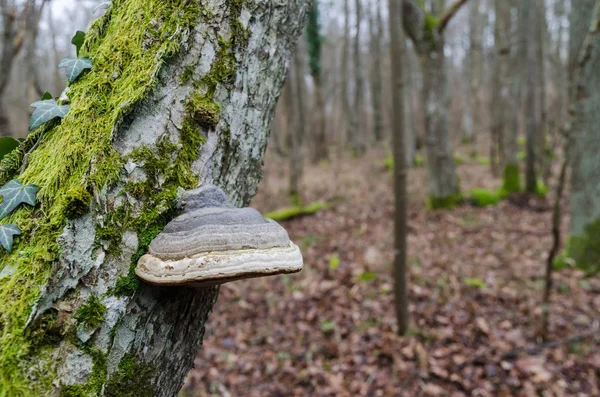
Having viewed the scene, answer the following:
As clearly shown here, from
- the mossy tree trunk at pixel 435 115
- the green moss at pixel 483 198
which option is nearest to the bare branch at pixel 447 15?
the mossy tree trunk at pixel 435 115

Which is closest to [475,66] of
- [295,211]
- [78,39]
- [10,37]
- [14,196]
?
[295,211]

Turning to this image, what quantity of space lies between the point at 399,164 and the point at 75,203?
3.92m

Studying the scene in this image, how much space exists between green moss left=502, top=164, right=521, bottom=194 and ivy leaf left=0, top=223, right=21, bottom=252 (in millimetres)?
12701

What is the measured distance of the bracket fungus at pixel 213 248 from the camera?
1.12 m

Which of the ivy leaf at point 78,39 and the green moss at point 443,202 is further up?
the ivy leaf at point 78,39

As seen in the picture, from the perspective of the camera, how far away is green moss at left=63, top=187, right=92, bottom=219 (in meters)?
1.14

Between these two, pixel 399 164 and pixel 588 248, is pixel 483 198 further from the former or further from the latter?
pixel 399 164

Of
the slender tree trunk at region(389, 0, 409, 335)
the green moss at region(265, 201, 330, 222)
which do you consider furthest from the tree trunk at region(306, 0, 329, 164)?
the slender tree trunk at region(389, 0, 409, 335)

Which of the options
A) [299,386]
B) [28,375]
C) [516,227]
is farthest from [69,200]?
[516,227]

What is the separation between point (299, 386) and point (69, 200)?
381 cm

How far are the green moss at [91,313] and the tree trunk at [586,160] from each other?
6.84m

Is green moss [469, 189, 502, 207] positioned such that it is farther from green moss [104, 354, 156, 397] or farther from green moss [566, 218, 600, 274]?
green moss [104, 354, 156, 397]

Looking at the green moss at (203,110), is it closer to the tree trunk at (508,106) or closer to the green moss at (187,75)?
the green moss at (187,75)

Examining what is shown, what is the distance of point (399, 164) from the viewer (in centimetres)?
461
